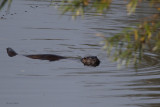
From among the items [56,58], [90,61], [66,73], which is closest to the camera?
[66,73]

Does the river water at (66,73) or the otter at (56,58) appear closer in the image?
the river water at (66,73)

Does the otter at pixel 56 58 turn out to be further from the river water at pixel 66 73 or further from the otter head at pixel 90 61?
the river water at pixel 66 73

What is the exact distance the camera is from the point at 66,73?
468 inches

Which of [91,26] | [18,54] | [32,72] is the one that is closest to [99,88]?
[32,72]

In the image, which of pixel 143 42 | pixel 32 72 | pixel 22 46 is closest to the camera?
pixel 143 42

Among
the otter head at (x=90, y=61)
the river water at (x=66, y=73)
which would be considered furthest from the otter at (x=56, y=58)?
the river water at (x=66, y=73)

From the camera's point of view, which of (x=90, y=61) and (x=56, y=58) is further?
(x=56, y=58)

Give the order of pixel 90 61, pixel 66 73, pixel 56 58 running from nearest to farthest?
1. pixel 66 73
2. pixel 90 61
3. pixel 56 58

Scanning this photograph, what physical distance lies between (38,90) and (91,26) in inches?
349

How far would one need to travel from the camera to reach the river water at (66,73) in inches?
380

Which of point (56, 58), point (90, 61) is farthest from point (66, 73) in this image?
point (56, 58)

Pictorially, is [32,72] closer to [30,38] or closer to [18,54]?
[18,54]

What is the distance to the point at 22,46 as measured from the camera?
1505cm

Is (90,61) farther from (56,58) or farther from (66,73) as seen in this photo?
(66,73)
